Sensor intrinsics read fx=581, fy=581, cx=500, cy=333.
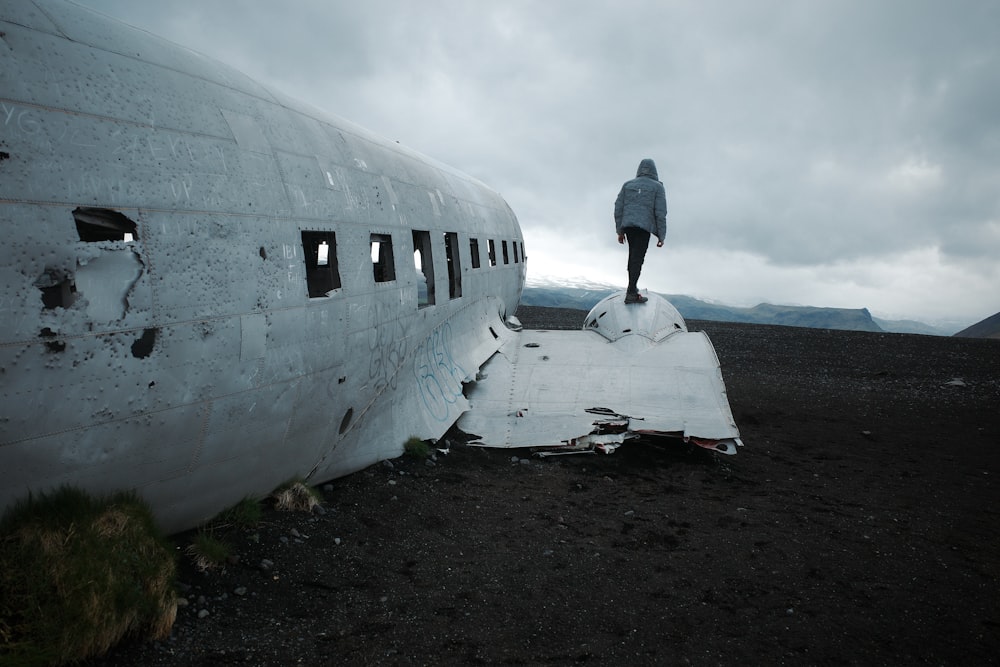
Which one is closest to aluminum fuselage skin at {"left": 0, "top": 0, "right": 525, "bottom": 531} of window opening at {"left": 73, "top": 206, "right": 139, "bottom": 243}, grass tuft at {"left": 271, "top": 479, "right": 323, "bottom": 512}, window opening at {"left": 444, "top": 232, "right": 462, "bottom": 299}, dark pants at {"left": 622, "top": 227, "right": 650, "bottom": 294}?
window opening at {"left": 73, "top": 206, "right": 139, "bottom": 243}

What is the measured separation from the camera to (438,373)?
27.9ft

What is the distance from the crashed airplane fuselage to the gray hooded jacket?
6.61m

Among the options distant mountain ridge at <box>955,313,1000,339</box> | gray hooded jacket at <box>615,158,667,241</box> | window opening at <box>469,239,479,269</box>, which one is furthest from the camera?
distant mountain ridge at <box>955,313,1000,339</box>

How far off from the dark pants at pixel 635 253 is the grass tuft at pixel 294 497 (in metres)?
8.39

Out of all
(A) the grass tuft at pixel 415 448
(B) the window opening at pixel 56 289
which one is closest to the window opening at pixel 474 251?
(A) the grass tuft at pixel 415 448

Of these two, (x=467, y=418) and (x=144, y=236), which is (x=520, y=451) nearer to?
(x=467, y=418)

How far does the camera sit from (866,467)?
8.83 m

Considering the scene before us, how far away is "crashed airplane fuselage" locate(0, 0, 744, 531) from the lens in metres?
3.51

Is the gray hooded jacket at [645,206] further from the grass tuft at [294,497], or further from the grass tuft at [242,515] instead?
the grass tuft at [242,515]

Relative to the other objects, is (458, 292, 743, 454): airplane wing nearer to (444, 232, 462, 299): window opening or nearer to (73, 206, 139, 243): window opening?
(444, 232, 462, 299): window opening

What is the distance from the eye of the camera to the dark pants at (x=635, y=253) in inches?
480

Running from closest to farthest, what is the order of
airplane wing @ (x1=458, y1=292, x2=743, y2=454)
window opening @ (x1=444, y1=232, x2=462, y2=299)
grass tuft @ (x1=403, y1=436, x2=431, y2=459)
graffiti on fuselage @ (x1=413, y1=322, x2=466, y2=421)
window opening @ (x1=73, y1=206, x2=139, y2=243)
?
window opening @ (x1=73, y1=206, x2=139, y2=243), grass tuft @ (x1=403, y1=436, x2=431, y2=459), graffiti on fuselage @ (x1=413, y1=322, x2=466, y2=421), airplane wing @ (x1=458, y1=292, x2=743, y2=454), window opening @ (x1=444, y1=232, x2=462, y2=299)

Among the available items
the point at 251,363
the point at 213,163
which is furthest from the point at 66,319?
the point at 213,163

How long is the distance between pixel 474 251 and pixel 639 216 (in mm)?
3513
